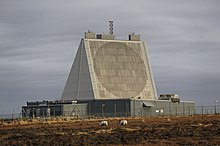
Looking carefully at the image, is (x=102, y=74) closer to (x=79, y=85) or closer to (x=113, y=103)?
(x=79, y=85)

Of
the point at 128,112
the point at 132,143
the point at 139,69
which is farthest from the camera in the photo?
the point at 139,69

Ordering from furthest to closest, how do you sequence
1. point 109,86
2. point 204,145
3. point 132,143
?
point 109,86
point 132,143
point 204,145

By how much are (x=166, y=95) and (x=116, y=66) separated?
13.7 m

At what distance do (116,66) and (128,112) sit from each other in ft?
63.0

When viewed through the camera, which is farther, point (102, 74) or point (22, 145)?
point (102, 74)

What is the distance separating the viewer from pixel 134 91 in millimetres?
119125

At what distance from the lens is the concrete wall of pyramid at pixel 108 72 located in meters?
115

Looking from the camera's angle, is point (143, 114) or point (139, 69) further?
point (139, 69)

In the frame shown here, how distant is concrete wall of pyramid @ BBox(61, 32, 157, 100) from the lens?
11456cm

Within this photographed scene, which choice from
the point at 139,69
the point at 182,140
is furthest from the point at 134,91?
the point at 182,140

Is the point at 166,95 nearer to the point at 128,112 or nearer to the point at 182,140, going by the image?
the point at 128,112

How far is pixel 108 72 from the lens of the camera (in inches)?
4609

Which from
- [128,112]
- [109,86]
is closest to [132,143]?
[128,112]

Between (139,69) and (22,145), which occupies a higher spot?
(139,69)
